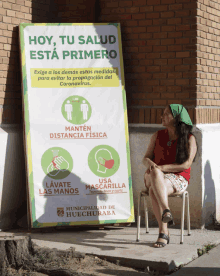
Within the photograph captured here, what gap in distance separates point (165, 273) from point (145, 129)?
7.88ft

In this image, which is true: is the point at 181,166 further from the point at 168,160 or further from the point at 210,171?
the point at 210,171

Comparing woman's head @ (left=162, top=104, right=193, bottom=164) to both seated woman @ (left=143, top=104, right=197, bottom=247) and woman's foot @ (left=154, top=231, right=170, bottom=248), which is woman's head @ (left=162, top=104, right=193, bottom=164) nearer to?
seated woman @ (left=143, top=104, right=197, bottom=247)

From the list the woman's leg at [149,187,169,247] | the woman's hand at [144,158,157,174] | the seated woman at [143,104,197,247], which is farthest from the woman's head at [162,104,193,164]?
the woman's leg at [149,187,169,247]

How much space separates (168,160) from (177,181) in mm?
301

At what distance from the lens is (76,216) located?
5.67 m

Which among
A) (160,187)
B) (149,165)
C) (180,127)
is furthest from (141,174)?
(160,187)

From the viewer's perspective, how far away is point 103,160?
19.2 ft

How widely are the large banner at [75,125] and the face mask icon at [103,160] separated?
0.04 ft

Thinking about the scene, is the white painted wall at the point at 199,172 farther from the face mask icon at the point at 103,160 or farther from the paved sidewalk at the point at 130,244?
the face mask icon at the point at 103,160

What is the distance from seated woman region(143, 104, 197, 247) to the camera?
4.90m

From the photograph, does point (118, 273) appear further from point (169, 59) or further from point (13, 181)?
point (169, 59)

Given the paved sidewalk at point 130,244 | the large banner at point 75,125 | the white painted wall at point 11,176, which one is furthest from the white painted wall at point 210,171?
the white painted wall at point 11,176

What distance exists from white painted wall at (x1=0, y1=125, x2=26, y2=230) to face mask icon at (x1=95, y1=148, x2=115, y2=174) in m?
1.01

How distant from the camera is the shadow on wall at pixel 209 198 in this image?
5.93 metres
